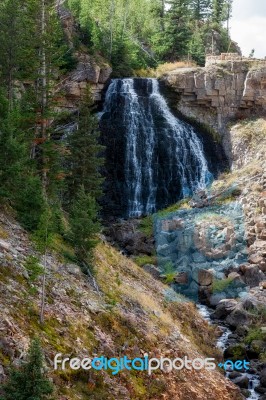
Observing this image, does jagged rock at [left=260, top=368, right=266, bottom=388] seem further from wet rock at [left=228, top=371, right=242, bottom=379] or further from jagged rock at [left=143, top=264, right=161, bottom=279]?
jagged rock at [left=143, top=264, right=161, bottom=279]

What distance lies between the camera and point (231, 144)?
45.6 metres

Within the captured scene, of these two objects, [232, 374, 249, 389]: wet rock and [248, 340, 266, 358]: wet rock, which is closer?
[232, 374, 249, 389]: wet rock

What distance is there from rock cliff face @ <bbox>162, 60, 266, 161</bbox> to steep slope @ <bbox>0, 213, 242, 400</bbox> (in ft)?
101

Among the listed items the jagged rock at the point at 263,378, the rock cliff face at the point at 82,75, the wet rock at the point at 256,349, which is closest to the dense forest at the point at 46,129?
the rock cliff face at the point at 82,75

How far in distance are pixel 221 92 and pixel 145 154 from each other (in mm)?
10661

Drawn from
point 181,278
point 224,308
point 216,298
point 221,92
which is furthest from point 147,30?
point 224,308

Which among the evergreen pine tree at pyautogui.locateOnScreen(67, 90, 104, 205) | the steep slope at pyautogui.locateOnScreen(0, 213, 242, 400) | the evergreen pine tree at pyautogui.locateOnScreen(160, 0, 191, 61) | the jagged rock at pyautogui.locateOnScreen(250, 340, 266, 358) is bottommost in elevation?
the jagged rock at pyautogui.locateOnScreen(250, 340, 266, 358)

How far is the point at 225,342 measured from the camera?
21.4 metres

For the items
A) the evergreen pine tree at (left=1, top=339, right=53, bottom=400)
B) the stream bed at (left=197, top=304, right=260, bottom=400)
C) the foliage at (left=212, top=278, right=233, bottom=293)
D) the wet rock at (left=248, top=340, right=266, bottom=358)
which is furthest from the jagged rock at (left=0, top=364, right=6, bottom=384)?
the foliage at (left=212, top=278, right=233, bottom=293)

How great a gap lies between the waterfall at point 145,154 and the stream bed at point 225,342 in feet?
53.2

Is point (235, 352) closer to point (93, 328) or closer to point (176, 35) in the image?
point (93, 328)

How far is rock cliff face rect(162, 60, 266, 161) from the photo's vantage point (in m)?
46.6

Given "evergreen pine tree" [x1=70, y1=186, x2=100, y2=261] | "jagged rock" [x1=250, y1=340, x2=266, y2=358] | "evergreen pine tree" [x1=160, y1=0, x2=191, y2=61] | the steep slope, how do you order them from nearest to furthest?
the steep slope
"evergreen pine tree" [x1=70, y1=186, x2=100, y2=261]
"jagged rock" [x1=250, y1=340, x2=266, y2=358]
"evergreen pine tree" [x1=160, y1=0, x2=191, y2=61]

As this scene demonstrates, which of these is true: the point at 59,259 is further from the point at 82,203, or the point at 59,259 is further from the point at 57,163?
the point at 57,163
